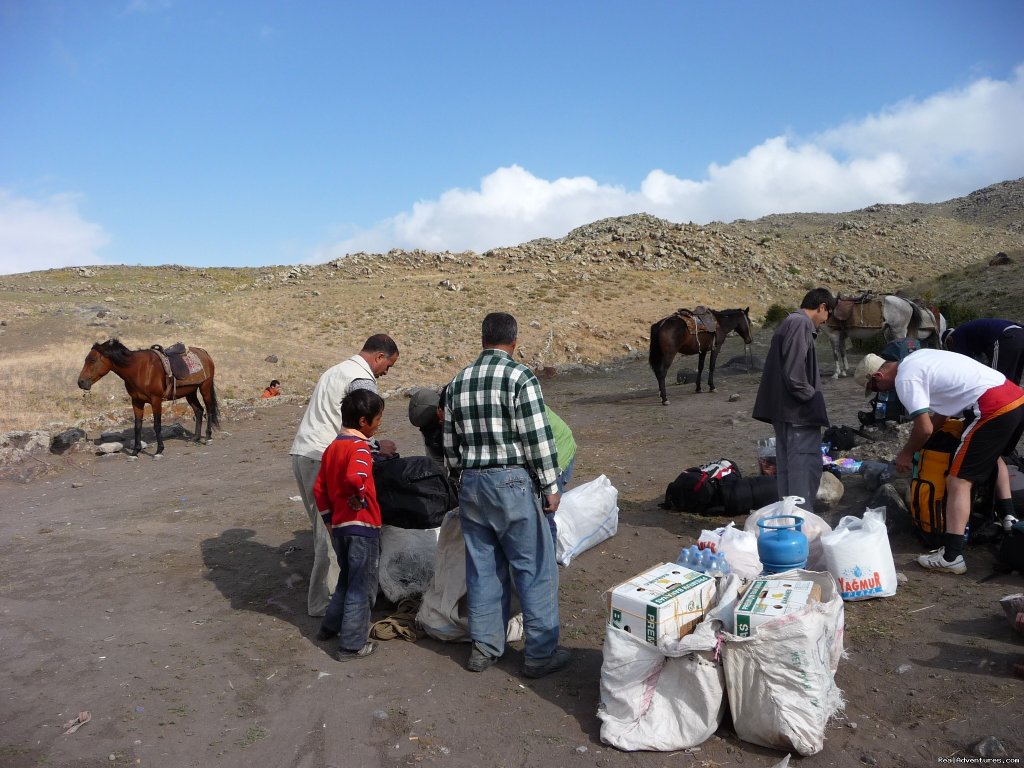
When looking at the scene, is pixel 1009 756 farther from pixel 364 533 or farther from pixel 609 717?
pixel 364 533

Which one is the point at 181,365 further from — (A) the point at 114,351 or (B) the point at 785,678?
(B) the point at 785,678

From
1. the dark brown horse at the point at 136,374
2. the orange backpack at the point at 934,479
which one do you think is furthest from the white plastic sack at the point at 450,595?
the dark brown horse at the point at 136,374

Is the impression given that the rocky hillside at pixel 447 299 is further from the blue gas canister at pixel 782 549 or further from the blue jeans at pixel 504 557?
the blue gas canister at pixel 782 549

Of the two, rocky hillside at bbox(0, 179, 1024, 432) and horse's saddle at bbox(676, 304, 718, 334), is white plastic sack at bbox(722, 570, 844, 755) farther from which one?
rocky hillside at bbox(0, 179, 1024, 432)

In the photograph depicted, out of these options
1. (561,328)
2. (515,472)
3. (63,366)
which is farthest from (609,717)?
(561,328)

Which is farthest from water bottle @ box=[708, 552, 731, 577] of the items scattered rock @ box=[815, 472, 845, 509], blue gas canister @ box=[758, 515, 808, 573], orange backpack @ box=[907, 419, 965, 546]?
scattered rock @ box=[815, 472, 845, 509]

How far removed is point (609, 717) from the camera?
3328mm

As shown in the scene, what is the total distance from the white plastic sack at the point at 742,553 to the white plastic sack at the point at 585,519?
4.05ft

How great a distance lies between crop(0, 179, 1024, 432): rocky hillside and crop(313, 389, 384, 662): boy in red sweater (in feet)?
39.3

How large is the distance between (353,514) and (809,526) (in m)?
2.82

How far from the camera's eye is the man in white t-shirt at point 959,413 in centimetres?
456

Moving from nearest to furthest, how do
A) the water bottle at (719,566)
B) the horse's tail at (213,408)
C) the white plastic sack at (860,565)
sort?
the water bottle at (719,566) < the white plastic sack at (860,565) < the horse's tail at (213,408)

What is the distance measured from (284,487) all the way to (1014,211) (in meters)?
79.1

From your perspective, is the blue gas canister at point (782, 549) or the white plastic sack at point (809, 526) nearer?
the blue gas canister at point (782, 549)
